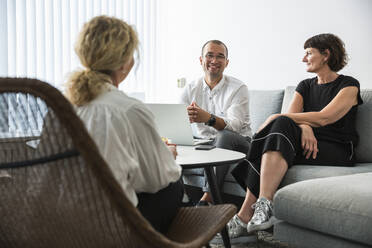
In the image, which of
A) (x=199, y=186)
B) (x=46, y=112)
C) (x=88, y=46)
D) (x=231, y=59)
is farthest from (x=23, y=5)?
(x=46, y=112)

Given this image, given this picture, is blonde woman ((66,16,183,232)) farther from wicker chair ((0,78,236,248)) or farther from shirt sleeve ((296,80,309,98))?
shirt sleeve ((296,80,309,98))

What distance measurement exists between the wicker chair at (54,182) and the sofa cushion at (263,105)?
94.2 inches

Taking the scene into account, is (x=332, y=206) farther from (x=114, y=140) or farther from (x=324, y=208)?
(x=114, y=140)

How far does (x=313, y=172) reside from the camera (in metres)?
2.30

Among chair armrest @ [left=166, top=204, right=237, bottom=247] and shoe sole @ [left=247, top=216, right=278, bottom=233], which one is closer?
chair armrest @ [left=166, top=204, right=237, bottom=247]

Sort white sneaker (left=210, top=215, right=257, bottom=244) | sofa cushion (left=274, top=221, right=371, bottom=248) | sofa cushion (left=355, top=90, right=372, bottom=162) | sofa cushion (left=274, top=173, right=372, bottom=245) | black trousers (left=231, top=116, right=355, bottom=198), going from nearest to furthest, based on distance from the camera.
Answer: sofa cushion (left=274, top=173, right=372, bottom=245) < sofa cushion (left=274, top=221, right=371, bottom=248) < white sneaker (left=210, top=215, right=257, bottom=244) < black trousers (left=231, top=116, right=355, bottom=198) < sofa cushion (left=355, top=90, right=372, bottom=162)

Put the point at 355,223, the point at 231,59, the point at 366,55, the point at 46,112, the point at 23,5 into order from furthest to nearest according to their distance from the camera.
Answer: the point at 231,59, the point at 23,5, the point at 366,55, the point at 355,223, the point at 46,112

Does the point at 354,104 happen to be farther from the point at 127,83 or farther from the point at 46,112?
the point at 127,83

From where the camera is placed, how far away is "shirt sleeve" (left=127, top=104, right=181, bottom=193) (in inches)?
43.3

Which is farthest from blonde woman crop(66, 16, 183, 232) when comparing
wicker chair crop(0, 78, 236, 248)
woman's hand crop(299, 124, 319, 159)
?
woman's hand crop(299, 124, 319, 159)

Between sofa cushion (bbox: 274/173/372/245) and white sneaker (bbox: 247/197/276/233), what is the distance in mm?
135

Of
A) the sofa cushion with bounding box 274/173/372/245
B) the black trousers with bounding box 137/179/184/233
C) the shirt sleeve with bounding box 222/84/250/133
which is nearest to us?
the black trousers with bounding box 137/179/184/233

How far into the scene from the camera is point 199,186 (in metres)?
2.78

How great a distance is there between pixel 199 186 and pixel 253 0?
2.00m
